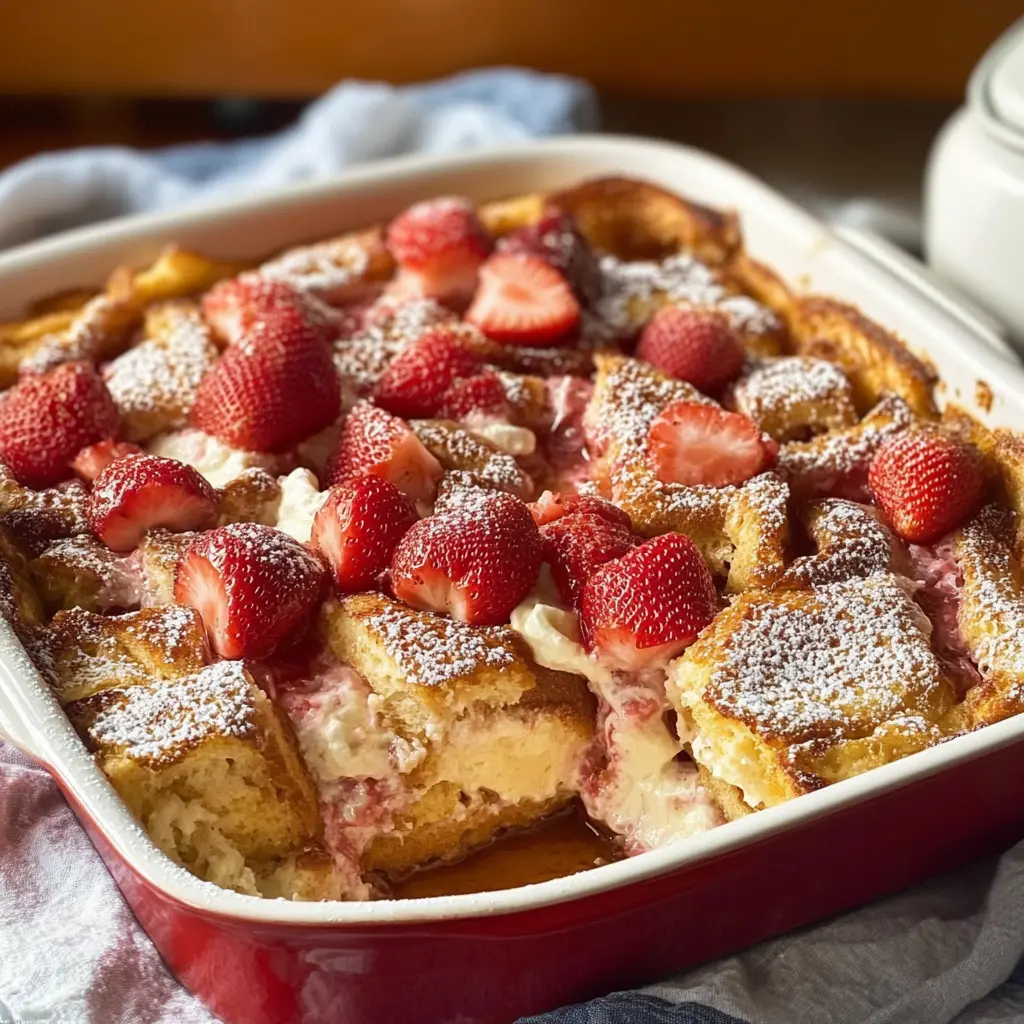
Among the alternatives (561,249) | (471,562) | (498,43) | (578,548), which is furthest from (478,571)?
(498,43)

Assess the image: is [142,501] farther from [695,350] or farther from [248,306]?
[695,350]

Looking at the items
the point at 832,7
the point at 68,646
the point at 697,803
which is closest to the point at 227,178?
the point at 832,7

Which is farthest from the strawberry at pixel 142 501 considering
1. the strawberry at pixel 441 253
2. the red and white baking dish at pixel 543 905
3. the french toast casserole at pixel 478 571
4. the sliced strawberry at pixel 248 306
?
the strawberry at pixel 441 253

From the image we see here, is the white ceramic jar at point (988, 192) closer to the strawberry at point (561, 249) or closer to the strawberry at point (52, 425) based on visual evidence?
the strawberry at point (561, 249)

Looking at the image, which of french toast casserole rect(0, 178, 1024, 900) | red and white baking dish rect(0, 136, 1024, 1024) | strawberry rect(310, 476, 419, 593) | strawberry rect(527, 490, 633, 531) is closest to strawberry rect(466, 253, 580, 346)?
french toast casserole rect(0, 178, 1024, 900)

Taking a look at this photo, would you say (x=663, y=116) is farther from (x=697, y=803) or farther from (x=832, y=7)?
(x=697, y=803)
